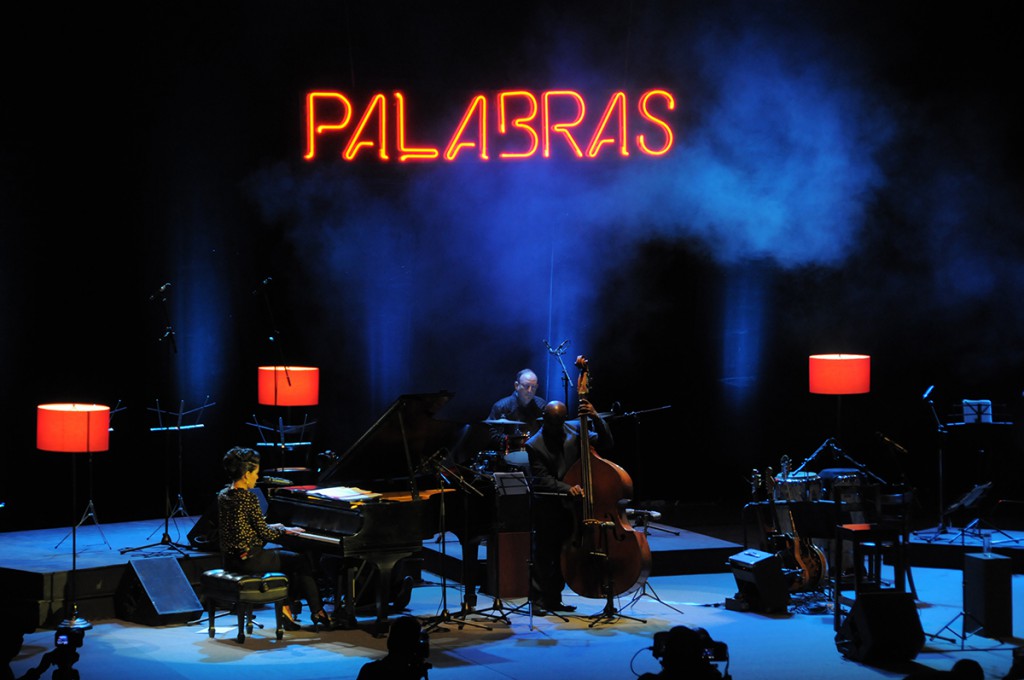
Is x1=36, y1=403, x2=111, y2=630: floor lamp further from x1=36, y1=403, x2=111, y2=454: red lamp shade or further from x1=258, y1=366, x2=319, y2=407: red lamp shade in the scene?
x1=258, y1=366, x2=319, y2=407: red lamp shade

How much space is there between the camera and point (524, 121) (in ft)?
38.9

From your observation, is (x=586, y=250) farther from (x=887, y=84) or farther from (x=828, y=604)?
(x=828, y=604)

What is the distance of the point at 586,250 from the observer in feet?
39.7

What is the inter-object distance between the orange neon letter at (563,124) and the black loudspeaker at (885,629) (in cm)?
589

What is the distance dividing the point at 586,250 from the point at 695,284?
1110 mm

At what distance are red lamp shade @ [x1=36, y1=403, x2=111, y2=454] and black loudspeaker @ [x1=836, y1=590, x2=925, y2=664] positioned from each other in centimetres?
504

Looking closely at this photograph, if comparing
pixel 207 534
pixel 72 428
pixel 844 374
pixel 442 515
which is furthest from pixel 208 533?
pixel 844 374

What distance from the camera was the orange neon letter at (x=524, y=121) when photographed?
11836mm

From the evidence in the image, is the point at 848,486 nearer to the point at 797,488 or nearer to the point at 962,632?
the point at 797,488

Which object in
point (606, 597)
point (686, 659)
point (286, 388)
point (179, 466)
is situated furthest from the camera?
point (179, 466)

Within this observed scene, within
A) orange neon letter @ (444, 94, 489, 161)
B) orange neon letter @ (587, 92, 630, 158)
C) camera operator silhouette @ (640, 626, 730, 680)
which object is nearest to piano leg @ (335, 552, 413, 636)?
camera operator silhouette @ (640, 626, 730, 680)

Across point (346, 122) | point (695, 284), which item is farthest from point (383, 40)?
point (695, 284)

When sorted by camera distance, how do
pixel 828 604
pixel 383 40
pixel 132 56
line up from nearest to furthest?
pixel 828 604, pixel 132 56, pixel 383 40

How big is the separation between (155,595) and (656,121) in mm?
6471
